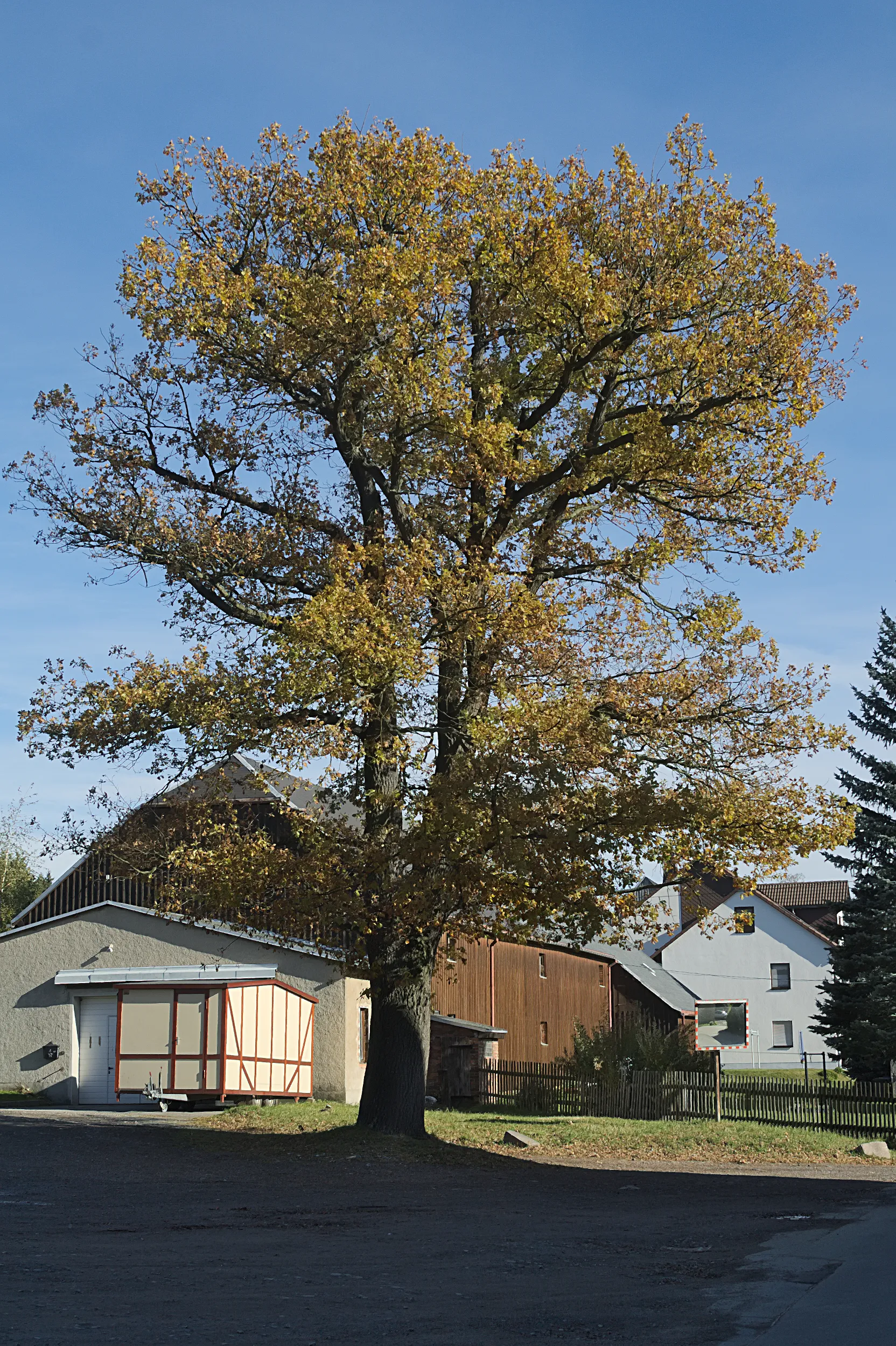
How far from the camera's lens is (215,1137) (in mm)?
22266

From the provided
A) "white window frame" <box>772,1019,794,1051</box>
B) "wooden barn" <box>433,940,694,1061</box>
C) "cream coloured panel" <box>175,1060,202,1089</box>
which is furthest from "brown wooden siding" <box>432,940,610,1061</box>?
"white window frame" <box>772,1019,794,1051</box>

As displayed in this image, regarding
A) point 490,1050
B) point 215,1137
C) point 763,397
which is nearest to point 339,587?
point 763,397

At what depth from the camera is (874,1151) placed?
23609 mm

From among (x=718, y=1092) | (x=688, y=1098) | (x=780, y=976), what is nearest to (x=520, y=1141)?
(x=718, y=1092)

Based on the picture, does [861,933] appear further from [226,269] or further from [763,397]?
[226,269]

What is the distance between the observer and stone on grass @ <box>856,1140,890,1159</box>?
23391 mm

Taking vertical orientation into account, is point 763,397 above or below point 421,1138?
above

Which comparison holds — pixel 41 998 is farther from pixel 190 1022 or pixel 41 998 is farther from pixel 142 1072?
pixel 190 1022

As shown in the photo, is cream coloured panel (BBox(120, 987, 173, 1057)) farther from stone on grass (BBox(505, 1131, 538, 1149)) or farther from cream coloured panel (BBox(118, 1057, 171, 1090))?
stone on grass (BBox(505, 1131, 538, 1149))

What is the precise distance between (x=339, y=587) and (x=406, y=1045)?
7.61 metres

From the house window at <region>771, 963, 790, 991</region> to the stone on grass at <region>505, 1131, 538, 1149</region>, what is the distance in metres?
44.8

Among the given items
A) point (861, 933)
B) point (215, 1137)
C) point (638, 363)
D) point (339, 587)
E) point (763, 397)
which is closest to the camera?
point (339, 587)

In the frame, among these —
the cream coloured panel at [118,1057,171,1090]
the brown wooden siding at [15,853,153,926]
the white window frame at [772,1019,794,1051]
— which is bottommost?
the white window frame at [772,1019,794,1051]

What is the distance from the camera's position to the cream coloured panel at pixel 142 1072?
3042 cm
